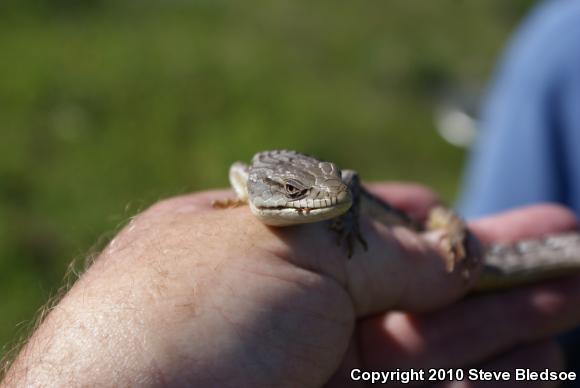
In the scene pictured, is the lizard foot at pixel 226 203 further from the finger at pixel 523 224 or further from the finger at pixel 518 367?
the finger at pixel 523 224

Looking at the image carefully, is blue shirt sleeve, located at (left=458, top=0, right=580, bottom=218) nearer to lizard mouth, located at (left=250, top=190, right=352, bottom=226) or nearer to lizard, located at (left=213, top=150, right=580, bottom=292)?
lizard, located at (left=213, top=150, right=580, bottom=292)

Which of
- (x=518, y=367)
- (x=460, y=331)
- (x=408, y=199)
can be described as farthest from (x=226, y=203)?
(x=408, y=199)

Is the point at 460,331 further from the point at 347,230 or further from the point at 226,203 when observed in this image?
the point at 226,203

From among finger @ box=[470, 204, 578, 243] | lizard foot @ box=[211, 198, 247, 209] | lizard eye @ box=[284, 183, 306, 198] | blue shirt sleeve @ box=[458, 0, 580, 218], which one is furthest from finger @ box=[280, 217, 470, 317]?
blue shirt sleeve @ box=[458, 0, 580, 218]

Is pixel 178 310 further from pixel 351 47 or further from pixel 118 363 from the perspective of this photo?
pixel 351 47

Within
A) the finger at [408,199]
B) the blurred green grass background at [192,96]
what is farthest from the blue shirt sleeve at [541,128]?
the blurred green grass background at [192,96]
